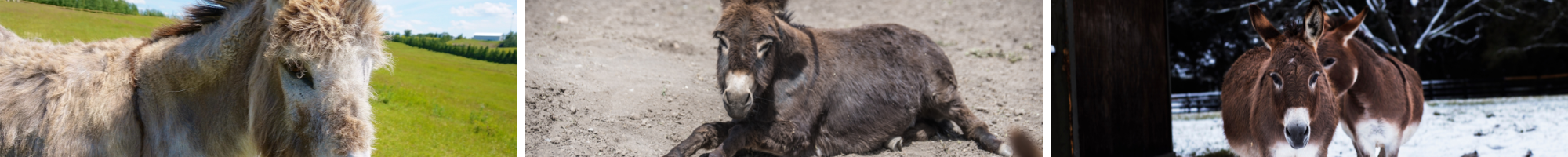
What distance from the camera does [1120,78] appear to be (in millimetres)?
2566

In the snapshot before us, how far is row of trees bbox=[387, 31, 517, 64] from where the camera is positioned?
3.55m

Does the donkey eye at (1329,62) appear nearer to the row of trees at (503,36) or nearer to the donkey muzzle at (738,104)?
the donkey muzzle at (738,104)

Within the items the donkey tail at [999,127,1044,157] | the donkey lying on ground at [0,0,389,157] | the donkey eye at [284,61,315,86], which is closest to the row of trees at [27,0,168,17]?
the donkey lying on ground at [0,0,389,157]

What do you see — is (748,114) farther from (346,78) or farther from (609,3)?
(346,78)

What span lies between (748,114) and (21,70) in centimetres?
164

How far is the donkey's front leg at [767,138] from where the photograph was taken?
2.24 meters

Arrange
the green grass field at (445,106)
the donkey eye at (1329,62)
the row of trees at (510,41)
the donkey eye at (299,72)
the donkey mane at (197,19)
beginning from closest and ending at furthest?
1. the donkey eye at (299,72)
2. the donkey mane at (197,19)
3. the donkey eye at (1329,62)
4. the row of trees at (510,41)
5. the green grass field at (445,106)

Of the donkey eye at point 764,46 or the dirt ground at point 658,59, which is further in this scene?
the dirt ground at point 658,59

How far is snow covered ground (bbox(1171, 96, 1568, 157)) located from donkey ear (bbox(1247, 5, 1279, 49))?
0.40m

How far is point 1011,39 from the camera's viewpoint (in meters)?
2.40

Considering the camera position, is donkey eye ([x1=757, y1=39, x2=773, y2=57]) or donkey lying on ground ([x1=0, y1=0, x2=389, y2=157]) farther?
donkey eye ([x1=757, y1=39, x2=773, y2=57])

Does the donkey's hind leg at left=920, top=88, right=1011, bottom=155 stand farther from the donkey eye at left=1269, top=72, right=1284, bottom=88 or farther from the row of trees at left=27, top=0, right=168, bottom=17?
the row of trees at left=27, top=0, right=168, bottom=17

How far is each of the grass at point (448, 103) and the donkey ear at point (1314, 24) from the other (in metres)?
3.38

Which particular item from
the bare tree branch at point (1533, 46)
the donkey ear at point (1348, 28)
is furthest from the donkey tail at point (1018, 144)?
the bare tree branch at point (1533, 46)
